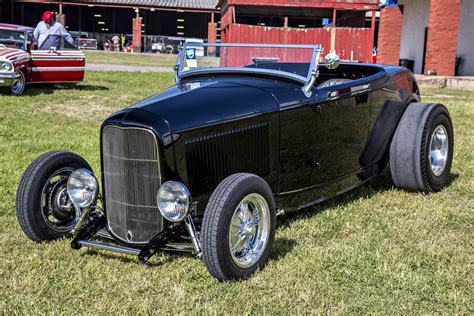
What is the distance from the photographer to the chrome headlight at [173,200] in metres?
3.22

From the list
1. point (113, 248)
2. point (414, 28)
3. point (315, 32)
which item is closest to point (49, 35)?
point (113, 248)

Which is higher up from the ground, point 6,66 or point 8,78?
point 6,66

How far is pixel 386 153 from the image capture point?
520 cm

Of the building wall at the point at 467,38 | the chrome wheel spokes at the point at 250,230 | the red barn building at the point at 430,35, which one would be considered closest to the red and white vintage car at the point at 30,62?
the chrome wheel spokes at the point at 250,230

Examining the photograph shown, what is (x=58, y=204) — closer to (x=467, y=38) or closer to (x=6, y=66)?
(x=6, y=66)

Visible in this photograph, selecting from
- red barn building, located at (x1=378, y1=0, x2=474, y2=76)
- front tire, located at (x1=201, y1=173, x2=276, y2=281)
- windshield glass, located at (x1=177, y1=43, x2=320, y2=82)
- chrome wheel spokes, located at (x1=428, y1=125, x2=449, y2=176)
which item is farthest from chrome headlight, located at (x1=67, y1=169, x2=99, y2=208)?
red barn building, located at (x1=378, y1=0, x2=474, y2=76)

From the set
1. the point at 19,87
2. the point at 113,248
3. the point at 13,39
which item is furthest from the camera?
the point at 13,39

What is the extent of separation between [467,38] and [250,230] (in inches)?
796

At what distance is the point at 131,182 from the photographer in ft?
11.3

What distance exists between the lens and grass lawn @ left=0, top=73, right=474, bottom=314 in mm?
3014

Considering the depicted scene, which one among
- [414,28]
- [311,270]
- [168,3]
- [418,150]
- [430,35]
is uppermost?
[168,3]

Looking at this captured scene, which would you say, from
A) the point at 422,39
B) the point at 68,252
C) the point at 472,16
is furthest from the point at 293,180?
the point at 422,39

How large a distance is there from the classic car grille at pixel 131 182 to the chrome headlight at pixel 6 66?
335 inches

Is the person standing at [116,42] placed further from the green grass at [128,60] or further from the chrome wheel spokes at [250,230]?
the chrome wheel spokes at [250,230]
